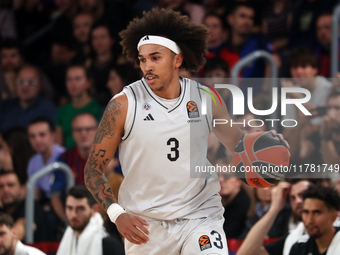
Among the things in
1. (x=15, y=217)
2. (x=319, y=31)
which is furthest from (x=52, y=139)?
(x=319, y=31)

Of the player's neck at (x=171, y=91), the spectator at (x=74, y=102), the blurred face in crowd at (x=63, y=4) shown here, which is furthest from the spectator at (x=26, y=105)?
the player's neck at (x=171, y=91)

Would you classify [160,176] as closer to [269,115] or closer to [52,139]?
[269,115]

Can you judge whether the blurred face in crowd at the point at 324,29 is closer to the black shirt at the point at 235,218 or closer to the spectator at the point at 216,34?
the spectator at the point at 216,34

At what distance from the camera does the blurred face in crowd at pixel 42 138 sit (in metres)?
7.99

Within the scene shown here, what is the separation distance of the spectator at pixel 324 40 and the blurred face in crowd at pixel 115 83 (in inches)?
109

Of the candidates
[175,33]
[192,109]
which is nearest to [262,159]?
[192,109]

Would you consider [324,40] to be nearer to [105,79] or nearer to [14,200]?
[105,79]

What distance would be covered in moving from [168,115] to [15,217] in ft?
11.9

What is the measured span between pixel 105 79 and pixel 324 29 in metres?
3.31

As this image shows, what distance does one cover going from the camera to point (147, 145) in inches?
166

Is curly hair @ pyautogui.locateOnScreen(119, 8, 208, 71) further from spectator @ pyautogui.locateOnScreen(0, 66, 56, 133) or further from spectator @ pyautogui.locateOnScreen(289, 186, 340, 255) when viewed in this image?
spectator @ pyautogui.locateOnScreen(0, 66, 56, 133)

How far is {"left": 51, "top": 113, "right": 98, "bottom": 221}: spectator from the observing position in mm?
A: 7543

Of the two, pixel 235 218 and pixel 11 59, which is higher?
pixel 11 59

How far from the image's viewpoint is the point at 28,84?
899cm
